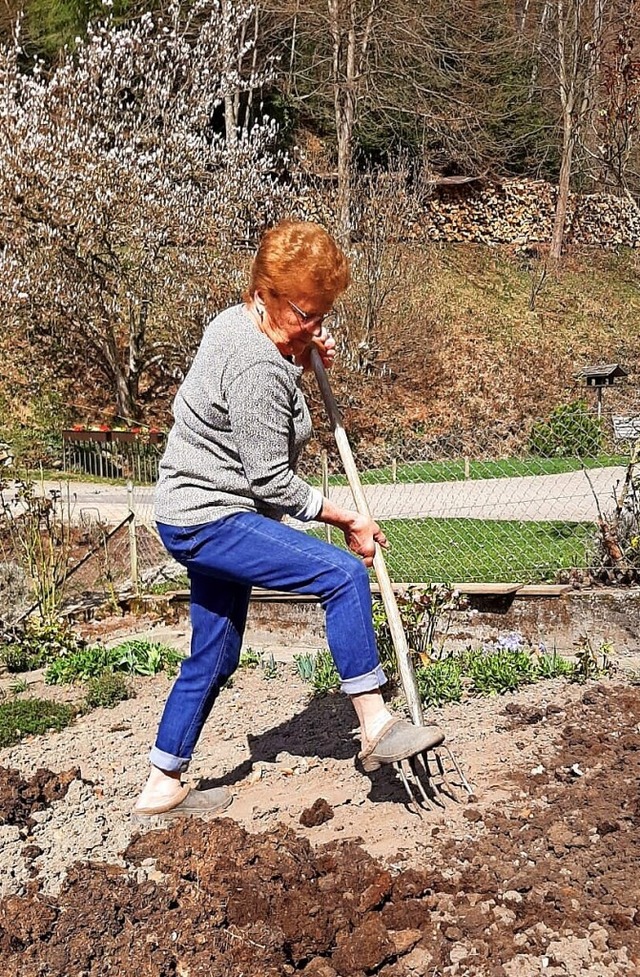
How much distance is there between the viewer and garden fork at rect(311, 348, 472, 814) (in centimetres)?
338

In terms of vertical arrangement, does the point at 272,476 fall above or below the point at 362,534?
above

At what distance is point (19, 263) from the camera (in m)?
14.8

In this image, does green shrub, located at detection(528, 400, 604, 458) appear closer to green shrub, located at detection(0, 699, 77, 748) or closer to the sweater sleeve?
green shrub, located at detection(0, 699, 77, 748)

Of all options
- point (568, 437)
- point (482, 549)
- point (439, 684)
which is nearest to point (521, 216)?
point (568, 437)

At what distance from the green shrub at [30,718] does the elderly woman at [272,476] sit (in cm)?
170

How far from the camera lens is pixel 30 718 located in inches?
186

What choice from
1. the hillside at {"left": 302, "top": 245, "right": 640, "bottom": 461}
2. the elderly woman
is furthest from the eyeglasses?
the hillside at {"left": 302, "top": 245, "right": 640, "bottom": 461}

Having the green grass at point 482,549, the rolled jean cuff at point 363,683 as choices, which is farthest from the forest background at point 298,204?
the rolled jean cuff at point 363,683

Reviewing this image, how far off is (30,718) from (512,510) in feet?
20.3

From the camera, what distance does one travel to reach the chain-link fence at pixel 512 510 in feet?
20.3

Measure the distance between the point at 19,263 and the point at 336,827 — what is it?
1292cm

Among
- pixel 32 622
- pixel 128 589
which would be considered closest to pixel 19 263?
pixel 128 589

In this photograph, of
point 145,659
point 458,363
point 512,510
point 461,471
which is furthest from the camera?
point 458,363

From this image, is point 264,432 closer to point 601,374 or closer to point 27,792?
point 27,792
